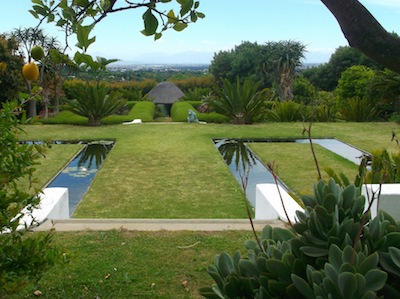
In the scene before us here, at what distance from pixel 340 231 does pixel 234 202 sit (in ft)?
12.4

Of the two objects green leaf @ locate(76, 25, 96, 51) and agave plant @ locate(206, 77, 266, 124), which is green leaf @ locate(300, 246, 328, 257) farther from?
agave plant @ locate(206, 77, 266, 124)

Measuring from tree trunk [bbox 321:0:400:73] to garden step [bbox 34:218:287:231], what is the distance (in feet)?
7.95

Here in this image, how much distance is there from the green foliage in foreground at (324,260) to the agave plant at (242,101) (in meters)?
10.2

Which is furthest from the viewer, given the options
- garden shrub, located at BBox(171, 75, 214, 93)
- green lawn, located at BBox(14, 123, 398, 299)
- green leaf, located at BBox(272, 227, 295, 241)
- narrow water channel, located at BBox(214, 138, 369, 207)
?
garden shrub, located at BBox(171, 75, 214, 93)

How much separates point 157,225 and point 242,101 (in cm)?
829

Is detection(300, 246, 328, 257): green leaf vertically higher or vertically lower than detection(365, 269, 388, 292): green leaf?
lower

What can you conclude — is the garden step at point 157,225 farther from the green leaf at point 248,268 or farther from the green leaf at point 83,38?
the green leaf at point 83,38

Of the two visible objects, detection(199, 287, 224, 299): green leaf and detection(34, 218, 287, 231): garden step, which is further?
detection(34, 218, 287, 231): garden step

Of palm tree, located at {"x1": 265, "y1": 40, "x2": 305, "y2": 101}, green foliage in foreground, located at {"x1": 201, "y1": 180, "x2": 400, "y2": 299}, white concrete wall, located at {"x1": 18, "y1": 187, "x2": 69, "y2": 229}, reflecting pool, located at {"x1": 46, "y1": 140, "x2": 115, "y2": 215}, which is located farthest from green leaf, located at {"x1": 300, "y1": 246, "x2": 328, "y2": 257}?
palm tree, located at {"x1": 265, "y1": 40, "x2": 305, "y2": 101}

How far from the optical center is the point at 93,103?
11297 millimetres

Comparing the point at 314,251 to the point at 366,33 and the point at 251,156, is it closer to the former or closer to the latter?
the point at 366,33

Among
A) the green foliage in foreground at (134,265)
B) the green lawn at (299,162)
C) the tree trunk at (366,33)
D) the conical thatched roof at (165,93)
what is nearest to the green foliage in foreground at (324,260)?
the tree trunk at (366,33)

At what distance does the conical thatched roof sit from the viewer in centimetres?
2383

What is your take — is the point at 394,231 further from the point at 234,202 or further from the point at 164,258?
the point at 234,202
